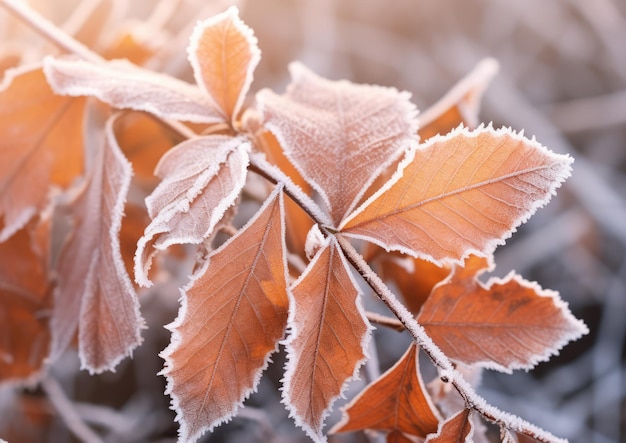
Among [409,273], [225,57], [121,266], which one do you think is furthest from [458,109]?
[121,266]

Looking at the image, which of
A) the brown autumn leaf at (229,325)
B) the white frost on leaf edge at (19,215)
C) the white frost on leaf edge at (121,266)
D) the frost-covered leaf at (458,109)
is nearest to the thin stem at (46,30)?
the white frost on leaf edge at (19,215)

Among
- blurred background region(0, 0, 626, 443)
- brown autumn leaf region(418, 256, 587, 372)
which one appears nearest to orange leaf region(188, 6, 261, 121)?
brown autumn leaf region(418, 256, 587, 372)

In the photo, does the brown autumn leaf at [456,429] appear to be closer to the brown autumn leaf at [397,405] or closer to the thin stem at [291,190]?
the brown autumn leaf at [397,405]

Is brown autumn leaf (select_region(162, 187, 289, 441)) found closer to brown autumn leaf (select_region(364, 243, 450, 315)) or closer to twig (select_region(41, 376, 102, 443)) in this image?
brown autumn leaf (select_region(364, 243, 450, 315))

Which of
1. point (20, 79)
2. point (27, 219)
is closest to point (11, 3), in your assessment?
point (20, 79)

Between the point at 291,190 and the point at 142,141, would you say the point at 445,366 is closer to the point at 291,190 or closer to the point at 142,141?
the point at 291,190

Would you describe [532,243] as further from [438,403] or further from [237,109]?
[237,109]

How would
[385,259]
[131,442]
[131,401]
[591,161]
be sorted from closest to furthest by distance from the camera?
[385,259], [131,442], [131,401], [591,161]
